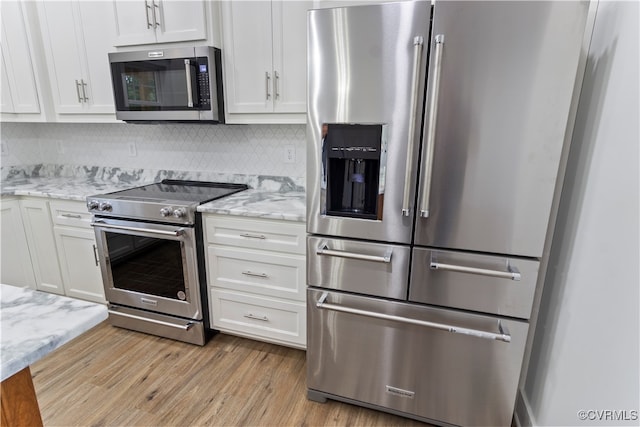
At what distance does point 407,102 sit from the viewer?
127 centimetres

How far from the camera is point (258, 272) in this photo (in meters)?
1.96

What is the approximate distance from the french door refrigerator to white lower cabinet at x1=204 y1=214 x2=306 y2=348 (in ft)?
1.02

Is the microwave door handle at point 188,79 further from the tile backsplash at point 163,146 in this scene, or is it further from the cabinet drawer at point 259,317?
the cabinet drawer at point 259,317

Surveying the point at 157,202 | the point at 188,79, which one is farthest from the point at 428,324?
the point at 188,79

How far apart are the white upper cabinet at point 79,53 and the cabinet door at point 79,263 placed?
2.81 ft

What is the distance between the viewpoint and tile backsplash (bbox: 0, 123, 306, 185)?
2.38m

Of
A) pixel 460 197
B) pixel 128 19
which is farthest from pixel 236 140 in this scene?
pixel 460 197

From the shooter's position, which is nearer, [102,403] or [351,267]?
[351,267]

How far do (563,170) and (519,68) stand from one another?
456mm

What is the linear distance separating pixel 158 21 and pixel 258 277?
1627 millimetres

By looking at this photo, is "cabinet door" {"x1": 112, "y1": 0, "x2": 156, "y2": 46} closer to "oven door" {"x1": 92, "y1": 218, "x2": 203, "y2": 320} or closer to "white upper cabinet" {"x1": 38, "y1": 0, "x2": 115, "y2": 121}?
"white upper cabinet" {"x1": 38, "y1": 0, "x2": 115, "y2": 121}

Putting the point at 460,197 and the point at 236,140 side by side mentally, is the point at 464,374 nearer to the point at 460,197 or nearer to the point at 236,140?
the point at 460,197

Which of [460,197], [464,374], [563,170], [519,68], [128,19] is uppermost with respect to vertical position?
[128,19]

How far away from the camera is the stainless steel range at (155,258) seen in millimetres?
1980
